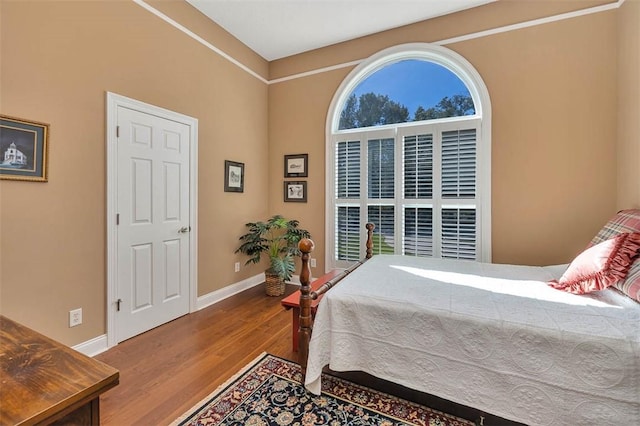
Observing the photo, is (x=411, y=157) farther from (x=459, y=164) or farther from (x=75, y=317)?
(x=75, y=317)

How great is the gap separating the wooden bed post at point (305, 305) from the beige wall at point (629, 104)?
8.43 ft

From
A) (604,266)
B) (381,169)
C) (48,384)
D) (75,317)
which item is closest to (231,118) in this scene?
(381,169)

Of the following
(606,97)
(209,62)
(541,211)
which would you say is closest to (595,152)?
(606,97)

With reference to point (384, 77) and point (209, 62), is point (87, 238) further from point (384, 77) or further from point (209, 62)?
point (384, 77)

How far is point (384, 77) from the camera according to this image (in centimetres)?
349

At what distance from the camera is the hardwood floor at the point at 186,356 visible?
1.65 m

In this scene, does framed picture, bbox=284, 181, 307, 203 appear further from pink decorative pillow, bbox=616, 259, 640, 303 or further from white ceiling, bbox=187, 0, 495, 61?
pink decorative pillow, bbox=616, 259, 640, 303

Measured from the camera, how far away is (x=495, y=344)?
1.39 meters

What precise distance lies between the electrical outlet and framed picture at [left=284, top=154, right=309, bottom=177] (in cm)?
264

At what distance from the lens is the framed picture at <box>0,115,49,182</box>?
1743 millimetres

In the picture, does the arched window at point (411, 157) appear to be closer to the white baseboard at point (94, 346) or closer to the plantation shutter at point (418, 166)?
the plantation shutter at point (418, 166)

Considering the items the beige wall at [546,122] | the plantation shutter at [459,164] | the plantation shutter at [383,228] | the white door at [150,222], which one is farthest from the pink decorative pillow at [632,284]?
the white door at [150,222]

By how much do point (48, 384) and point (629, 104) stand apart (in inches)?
148

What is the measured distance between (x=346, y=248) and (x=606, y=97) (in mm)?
2882
